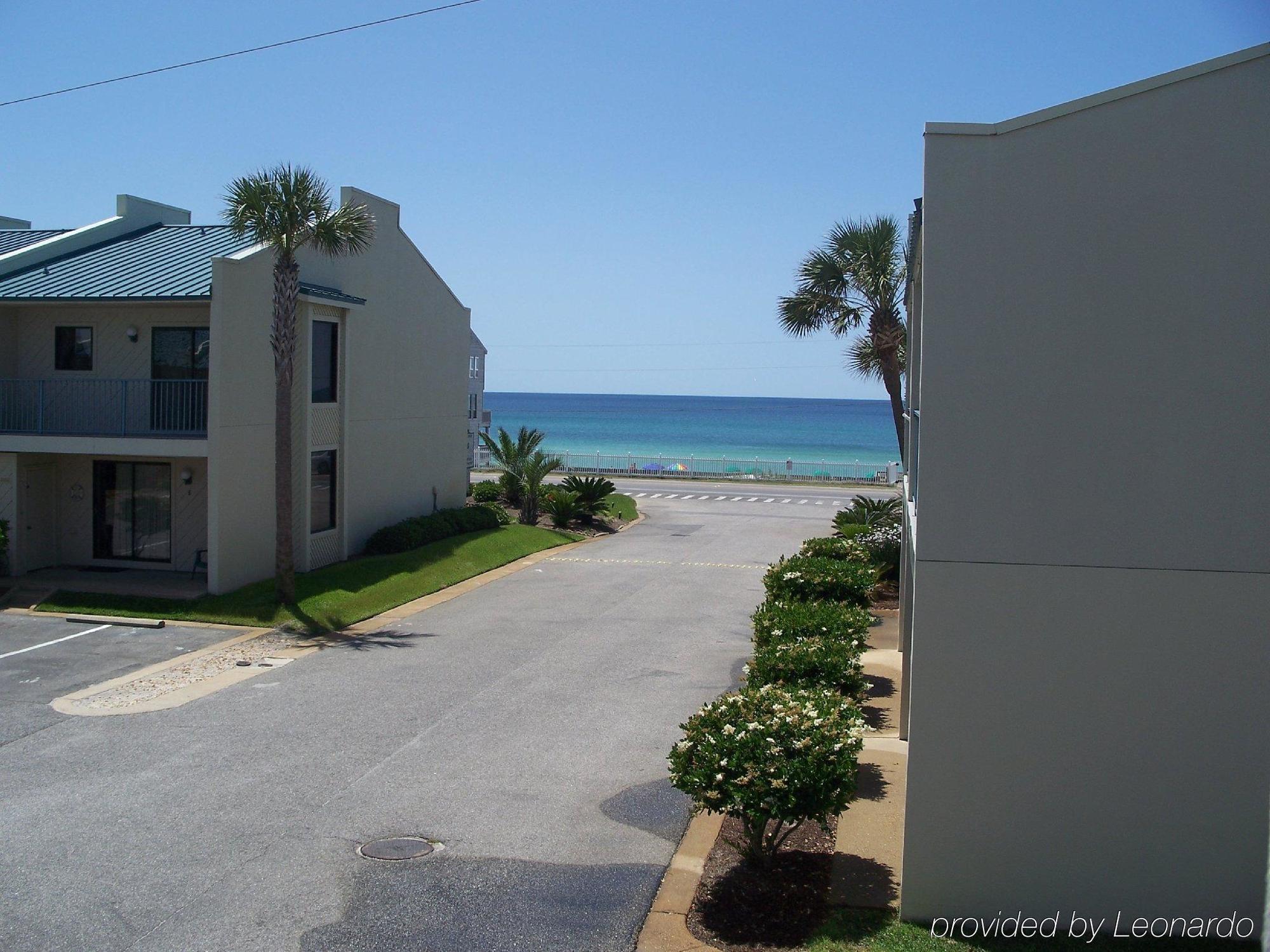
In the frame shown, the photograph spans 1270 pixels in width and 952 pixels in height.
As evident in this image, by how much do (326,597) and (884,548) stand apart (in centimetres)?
1086

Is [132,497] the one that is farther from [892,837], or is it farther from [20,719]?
[892,837]

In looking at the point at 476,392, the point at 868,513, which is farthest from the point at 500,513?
the point at 476,392

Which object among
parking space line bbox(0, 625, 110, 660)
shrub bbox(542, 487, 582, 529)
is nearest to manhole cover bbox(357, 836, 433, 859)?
parking space line bbox(0, 625, 110, 660)

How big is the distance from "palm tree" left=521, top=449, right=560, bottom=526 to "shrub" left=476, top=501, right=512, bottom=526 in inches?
21.1

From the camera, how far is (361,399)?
75.8 feet

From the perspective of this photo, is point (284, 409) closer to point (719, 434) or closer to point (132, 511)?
point (132, 511)

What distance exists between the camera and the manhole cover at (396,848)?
8.14 metres

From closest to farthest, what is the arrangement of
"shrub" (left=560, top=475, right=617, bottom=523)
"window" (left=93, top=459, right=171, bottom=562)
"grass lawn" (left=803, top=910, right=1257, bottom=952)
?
1. "grass lawn" (left=803, top=910, right=1257, bottom=952)
2. "window" (left=93, top=459, right=171, bottom=562)
3. "shrub" (left=560, top=475, right=617, bottom=523)

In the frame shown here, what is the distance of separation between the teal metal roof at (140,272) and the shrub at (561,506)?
9.94m

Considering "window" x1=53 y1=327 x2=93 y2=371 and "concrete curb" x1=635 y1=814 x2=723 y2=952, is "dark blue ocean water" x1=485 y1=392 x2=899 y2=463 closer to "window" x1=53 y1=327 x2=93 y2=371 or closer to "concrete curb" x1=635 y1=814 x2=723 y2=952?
"window" x1=53 y1=327 x2=93 y2=371

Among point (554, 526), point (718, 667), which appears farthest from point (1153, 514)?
point (554, 526)

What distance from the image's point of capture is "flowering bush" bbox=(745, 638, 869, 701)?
990 centimetres

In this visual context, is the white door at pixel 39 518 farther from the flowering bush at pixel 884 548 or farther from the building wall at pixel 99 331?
the flowering bush at pixel 884 548

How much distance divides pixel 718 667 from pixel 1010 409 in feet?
29.4
